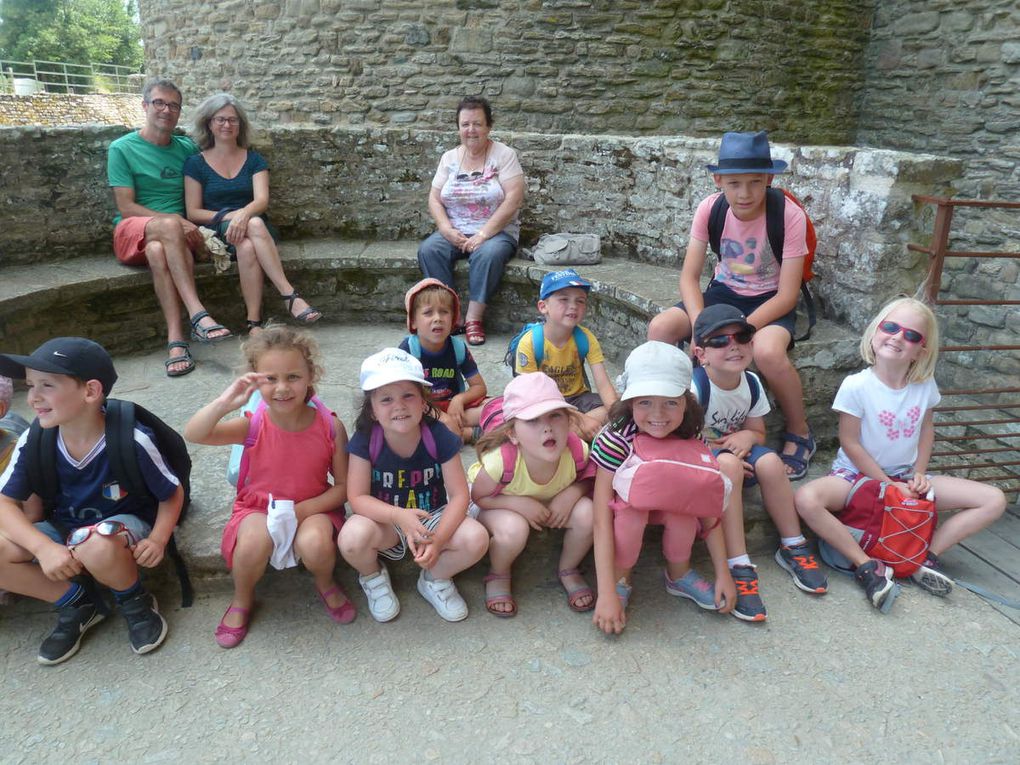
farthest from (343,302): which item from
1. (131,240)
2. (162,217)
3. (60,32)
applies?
(60,32)

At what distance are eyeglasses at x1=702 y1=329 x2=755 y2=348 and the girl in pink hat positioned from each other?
0.56 m

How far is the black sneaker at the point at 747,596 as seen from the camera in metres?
2.28

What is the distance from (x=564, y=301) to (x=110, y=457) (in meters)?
1.65

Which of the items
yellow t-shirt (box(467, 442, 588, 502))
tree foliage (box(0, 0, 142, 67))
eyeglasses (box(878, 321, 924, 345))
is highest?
tree foliage (box(0, 0, 142, 67))

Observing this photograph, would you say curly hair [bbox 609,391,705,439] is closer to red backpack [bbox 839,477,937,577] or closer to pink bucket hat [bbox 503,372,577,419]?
pink bucket hat [bbox 503,372,577,419]

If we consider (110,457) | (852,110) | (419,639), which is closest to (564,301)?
(419,639)

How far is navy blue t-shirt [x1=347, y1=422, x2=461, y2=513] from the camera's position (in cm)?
223

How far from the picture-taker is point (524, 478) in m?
2.30

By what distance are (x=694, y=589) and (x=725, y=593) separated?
104 millimetres

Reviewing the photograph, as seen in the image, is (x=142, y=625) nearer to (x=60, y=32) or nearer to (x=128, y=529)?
(x=128, y=529)

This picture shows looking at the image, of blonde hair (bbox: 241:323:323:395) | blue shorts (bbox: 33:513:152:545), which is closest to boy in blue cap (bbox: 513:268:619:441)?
blonde hair (bbox: 241:323:323:395)

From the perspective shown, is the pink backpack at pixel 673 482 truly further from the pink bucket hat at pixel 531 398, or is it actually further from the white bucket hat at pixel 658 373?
the pink bucket hat at pixel 531 398

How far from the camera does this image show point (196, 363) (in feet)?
12.8

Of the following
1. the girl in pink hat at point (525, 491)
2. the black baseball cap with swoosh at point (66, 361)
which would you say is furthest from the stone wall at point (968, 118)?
the black baseball cap with swoosh at point (66, 361)
